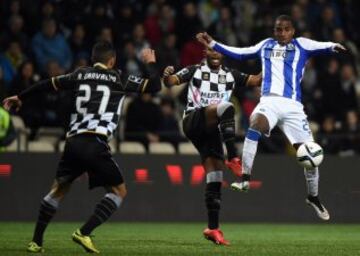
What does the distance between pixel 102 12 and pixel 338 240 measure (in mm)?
8101

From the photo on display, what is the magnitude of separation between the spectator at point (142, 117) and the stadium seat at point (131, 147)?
0.51 ft

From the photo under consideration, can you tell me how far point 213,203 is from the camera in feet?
39.3

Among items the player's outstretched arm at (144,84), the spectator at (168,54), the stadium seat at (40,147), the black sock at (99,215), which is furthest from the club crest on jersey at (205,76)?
the spectator at (168,54)

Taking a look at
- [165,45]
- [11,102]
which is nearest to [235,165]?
[11,102]

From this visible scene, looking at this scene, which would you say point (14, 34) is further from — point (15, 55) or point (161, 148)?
point (161, 148)

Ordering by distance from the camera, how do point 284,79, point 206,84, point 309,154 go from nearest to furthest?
point 309,154
point 284,79
point 206,84

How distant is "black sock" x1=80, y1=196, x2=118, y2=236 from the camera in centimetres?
1019

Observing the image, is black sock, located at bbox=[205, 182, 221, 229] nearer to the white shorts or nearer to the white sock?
the white sock

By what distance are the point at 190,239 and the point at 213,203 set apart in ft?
2.85

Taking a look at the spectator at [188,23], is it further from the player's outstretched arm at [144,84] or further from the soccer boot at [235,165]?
the player's outstretched arm at [144,84]

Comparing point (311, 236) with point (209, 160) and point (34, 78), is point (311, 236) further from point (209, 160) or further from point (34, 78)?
point (34, 78)

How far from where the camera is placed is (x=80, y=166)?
10344 millimetres

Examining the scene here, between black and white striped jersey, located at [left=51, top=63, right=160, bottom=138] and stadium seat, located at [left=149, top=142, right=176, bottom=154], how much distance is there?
22.4ft

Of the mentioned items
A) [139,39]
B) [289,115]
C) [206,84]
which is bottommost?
[289,115]
